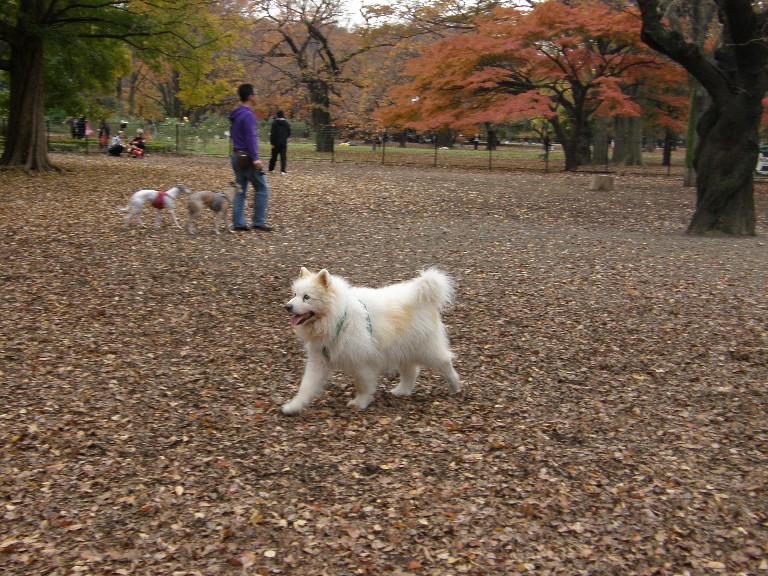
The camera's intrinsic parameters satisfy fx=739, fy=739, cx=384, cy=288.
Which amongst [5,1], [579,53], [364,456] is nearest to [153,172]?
[5,1]

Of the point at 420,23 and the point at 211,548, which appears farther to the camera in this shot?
the point at 420,23

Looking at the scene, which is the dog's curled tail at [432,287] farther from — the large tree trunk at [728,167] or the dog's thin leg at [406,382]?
the large tree trunk at [728,167]

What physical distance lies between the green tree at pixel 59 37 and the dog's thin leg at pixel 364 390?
14485mm

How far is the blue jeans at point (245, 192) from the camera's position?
10031 millimetres

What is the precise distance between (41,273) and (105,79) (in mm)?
12587

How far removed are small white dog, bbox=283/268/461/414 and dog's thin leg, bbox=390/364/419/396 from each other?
2.4 inches

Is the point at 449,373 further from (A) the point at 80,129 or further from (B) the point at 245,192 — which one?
(A) the point at 80,129

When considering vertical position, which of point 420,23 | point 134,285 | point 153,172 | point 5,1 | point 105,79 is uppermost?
point 420,23

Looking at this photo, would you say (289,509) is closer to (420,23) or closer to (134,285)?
(134,285)

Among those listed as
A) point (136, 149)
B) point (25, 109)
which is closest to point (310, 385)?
point (25, 109)

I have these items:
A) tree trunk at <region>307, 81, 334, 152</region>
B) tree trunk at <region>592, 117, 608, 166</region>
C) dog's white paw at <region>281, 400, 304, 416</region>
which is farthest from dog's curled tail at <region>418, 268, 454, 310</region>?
tree trunk at <region>307, 81, 334, 152</region>

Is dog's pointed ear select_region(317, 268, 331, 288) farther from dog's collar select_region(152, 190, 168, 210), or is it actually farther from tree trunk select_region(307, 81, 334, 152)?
tree trunk select_region(307, 81, 334, 152)

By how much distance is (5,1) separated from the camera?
51.4 feet

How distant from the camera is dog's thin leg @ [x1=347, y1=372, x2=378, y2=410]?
4559 millimetres
